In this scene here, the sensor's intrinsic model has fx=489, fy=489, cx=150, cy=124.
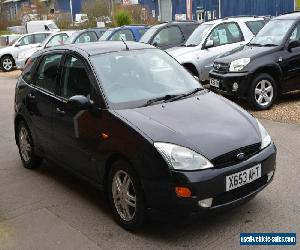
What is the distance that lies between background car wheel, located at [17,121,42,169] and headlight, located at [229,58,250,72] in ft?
14.2

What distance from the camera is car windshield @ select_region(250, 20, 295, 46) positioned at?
9461 mm

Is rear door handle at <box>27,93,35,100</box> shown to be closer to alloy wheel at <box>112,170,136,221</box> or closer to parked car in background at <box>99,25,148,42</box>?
alloy wheel at <box>112,170,136,221</box>

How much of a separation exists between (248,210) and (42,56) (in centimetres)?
327

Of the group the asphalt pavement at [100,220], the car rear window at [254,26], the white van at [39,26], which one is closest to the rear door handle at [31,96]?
the asphalt pavement at [100,220]

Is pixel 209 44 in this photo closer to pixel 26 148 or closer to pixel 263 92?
pixel 263 92

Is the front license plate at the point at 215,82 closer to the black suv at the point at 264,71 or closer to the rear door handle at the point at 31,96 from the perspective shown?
the black suv at the point at 264,71

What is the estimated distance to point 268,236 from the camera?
4.16m

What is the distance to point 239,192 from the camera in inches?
164

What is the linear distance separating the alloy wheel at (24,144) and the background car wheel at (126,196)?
2240 millimetres

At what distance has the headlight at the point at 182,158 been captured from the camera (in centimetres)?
395

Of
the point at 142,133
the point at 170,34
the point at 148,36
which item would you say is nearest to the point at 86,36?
the point at 148,36

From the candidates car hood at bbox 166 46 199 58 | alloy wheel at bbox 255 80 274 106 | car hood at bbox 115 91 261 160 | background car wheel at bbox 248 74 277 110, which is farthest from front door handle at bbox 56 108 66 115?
car hood at bbox 166 46 199 58

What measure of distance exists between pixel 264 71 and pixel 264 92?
40 centimetres

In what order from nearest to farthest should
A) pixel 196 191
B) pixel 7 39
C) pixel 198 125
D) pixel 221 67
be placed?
1. pixel 196 191
2. pixel 198 125
3. pixel 221 67
4. pixel 7 39
